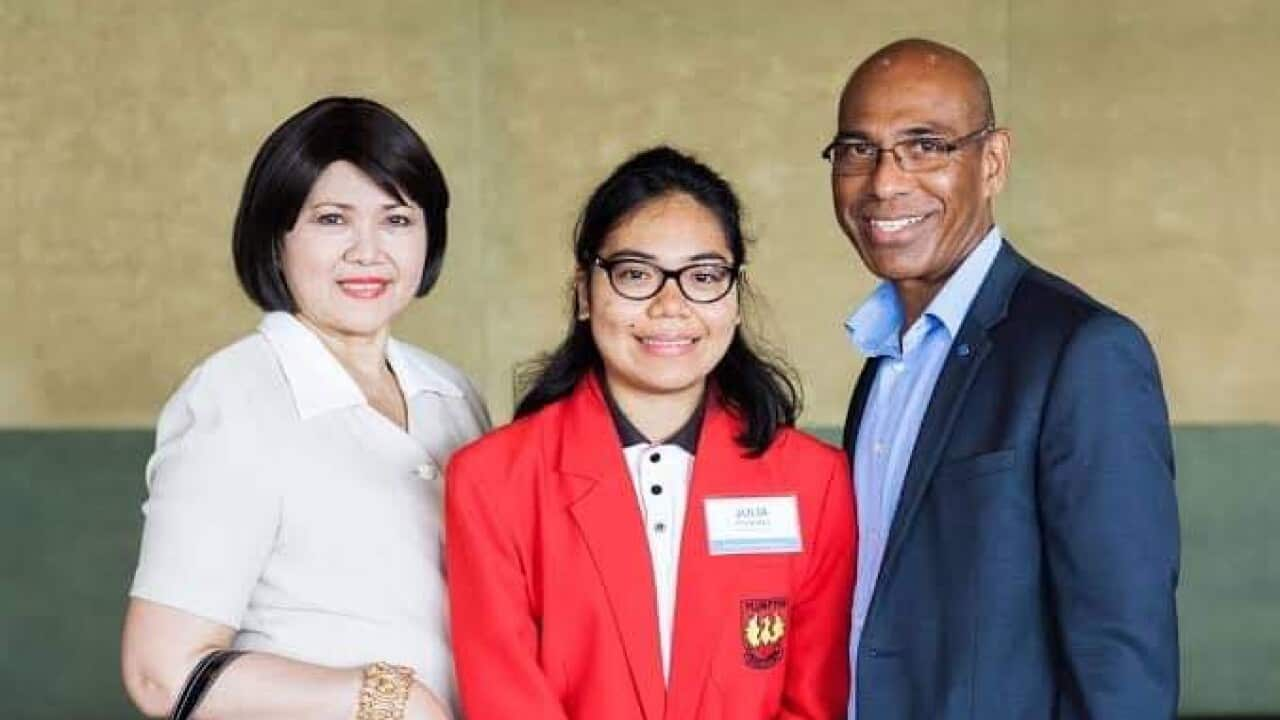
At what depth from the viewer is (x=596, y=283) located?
8.82 feet

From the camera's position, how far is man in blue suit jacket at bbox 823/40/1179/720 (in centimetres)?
240

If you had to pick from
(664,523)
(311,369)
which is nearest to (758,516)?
(664,523)

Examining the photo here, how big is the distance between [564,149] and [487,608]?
14.8ft

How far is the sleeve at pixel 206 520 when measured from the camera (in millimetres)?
2488

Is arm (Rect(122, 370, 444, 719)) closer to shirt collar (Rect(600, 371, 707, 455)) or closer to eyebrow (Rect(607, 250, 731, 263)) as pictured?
shirt collar (Rect(600, 371, 707, 455))

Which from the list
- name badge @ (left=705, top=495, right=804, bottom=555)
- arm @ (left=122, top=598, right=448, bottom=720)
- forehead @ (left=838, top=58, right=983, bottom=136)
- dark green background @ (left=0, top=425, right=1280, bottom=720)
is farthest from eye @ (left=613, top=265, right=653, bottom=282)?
dark green background @ (left=0, top=425, right=1280, bottom=720)

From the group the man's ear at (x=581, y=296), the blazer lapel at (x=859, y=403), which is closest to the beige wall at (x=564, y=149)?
the blazer lapel at (x=859, y=403)

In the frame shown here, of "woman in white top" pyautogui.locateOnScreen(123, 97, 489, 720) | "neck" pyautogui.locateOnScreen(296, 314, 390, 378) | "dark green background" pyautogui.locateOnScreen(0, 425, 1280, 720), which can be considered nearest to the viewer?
"woman in white top" pyautogui.locateOnScreen(123, 97, 489, 720)

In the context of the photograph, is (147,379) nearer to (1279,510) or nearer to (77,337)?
(77,337)

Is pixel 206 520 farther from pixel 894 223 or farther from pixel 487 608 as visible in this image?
pixel 894 223

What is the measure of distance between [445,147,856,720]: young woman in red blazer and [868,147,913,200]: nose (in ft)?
0.74

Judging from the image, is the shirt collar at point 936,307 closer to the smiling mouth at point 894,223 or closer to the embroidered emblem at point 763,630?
the smiling mouth at point 894,223

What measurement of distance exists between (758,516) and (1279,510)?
15.0 ft

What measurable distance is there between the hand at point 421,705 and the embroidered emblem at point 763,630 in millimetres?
449
